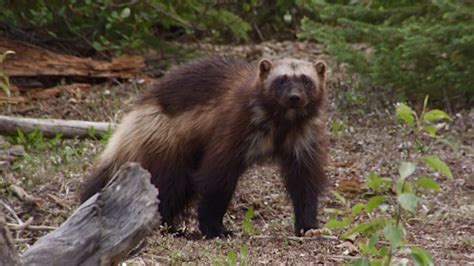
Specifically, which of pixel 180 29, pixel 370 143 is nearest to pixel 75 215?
pixel 370 143

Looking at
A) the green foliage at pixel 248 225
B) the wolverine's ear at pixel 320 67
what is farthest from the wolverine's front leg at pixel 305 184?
the wolverine's ear at pixel 320 67

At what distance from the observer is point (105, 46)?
33.2 ft

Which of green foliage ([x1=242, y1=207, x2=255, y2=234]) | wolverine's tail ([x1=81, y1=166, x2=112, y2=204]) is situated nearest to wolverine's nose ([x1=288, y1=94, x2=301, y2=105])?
green foliage ([x1=242, y1=207, x2=255, y2=234])

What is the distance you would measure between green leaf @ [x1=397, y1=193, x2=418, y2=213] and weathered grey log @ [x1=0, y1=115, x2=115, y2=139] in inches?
189

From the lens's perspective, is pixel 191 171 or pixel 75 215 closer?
pixel 75 215

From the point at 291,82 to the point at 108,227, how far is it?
2.86m

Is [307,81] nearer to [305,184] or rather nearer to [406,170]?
[305,184]

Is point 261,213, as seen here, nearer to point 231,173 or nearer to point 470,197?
point 231,173

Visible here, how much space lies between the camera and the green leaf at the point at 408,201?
3.60 m

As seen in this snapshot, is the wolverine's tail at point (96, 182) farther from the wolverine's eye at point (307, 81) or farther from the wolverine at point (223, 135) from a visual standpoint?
the wolverine's eye at point (307, 81)

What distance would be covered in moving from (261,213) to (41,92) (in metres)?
3.23

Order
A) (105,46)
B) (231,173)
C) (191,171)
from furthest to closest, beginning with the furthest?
(105,46)
(191,171)
(231,173)

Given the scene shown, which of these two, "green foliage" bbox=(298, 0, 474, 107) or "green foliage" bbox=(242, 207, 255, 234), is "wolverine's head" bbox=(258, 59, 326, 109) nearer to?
"green foliage" bbox=(242, 207, 255, 234)

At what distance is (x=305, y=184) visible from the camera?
6469mm
